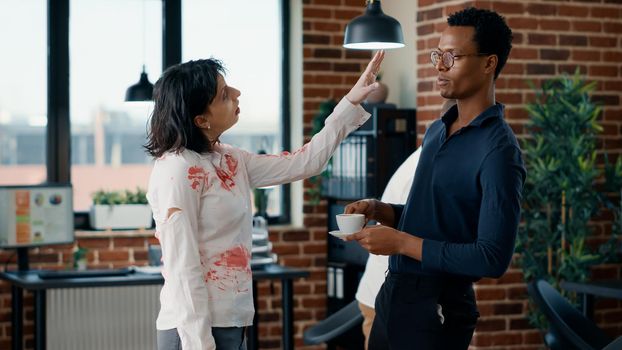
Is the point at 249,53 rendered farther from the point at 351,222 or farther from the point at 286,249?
the point at 351,222

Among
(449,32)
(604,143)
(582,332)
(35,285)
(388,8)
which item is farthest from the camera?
(388,8)

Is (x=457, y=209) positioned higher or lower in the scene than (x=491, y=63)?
lower

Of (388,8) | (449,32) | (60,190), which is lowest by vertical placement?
(60,190)

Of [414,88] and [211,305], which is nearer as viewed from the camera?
[211,305]

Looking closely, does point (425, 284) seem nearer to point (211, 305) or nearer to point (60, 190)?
point (211, 305)

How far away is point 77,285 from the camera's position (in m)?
4.78

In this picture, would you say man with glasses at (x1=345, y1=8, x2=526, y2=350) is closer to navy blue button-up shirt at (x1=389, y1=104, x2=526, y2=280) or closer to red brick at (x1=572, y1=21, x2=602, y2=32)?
navy blue button-up shirt at (x1=389, y1=104, x2=526, y2=280)

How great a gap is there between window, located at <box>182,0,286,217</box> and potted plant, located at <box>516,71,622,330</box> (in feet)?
6.00

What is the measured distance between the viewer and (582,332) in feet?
13.4

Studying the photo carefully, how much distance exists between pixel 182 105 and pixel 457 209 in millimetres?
823

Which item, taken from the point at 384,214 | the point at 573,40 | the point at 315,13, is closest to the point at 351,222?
the point at 384,214

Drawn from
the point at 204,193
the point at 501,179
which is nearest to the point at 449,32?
the point at 501,179

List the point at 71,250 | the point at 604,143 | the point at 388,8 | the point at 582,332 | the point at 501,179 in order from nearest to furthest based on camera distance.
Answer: the point at 501,179 → the point at 582,332 → the point at 604,143 → the point at 71,250 → the point at 388,8

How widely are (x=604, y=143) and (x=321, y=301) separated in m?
1.98
